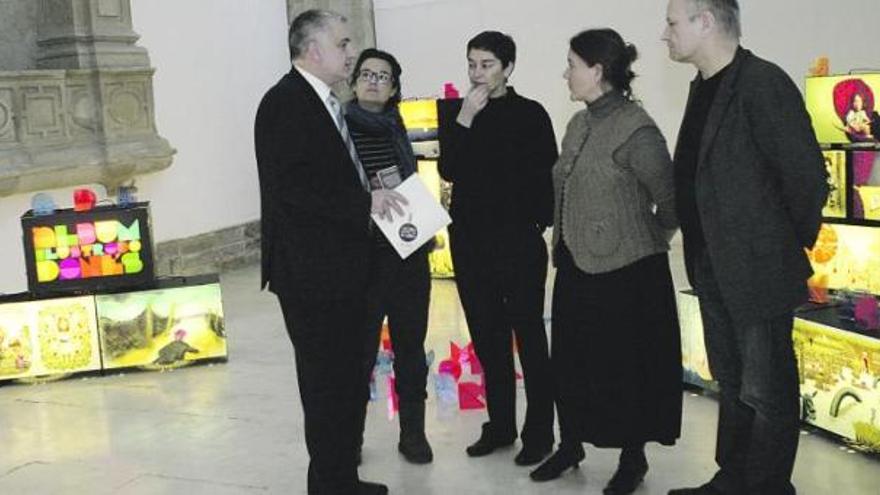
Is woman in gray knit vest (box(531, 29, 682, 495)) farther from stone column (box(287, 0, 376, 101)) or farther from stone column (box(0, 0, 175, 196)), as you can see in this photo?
stone column (box(287, 0, 376, 101))

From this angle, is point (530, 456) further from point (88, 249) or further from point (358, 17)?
point (358, 17)

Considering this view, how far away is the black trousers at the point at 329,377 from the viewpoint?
3.23 meters

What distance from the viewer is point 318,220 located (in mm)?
3170

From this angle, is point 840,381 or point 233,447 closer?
point 840,381

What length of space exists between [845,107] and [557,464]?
8.14 ft

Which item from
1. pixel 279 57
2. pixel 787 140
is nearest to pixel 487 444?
pixel 787 140

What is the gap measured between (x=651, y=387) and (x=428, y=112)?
199 inches

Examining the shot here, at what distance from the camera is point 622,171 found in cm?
337

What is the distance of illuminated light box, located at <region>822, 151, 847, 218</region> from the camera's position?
494 cm

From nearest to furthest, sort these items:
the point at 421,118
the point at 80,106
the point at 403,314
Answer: the point at 403,314 < the point at 80,106 < the point at 421,118

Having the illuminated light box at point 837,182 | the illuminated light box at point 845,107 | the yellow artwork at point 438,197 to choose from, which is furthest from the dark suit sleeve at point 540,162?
the yellow artwork at point 438,197

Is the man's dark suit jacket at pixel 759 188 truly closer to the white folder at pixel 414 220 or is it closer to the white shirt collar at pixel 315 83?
the white folder at pixel 414 220

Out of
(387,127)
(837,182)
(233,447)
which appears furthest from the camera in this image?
(837,182)

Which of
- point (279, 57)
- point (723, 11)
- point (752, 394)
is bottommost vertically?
point (752, 394)
